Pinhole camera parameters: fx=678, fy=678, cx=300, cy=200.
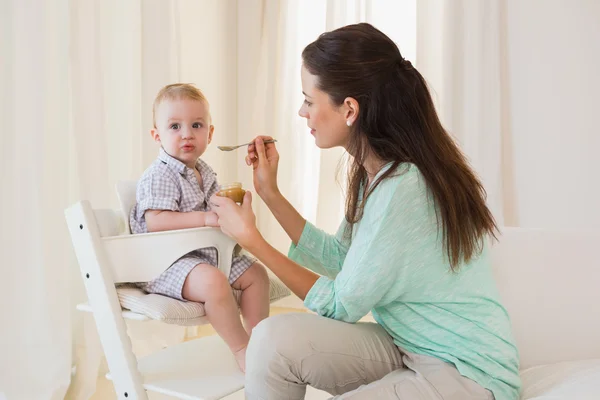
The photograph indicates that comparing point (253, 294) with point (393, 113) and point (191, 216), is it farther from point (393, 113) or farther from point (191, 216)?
point (393, 113)

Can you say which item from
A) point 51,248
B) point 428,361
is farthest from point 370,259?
point 51,248

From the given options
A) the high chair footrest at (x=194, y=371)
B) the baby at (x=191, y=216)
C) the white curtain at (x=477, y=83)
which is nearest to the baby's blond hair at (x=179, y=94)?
the baby at (x=191, y=216)

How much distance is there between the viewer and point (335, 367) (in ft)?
4.40

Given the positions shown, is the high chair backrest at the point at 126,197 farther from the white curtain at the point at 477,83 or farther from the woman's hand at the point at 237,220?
the white curtain at the point at 477,83

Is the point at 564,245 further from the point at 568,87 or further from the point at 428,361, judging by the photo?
the point at 568,87

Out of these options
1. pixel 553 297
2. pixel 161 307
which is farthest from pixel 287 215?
pixel 553 297

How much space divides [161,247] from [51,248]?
1161 mm

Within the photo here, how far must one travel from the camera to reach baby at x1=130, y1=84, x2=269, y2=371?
61.2 inches

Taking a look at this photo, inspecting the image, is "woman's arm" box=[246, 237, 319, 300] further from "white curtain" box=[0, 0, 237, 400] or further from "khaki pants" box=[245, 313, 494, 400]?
"white curtain" box=[0, 0, 237, 400]

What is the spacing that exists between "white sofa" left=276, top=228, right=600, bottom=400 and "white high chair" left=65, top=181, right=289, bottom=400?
67cm

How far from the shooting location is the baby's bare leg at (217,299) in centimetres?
154

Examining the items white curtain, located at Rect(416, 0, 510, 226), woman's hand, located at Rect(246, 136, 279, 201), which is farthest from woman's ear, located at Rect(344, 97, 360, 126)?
white curtain, located at Rect(416, 0, 510, 226)

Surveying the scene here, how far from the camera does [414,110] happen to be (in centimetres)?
140

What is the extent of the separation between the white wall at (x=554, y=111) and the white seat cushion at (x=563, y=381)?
1.96m
